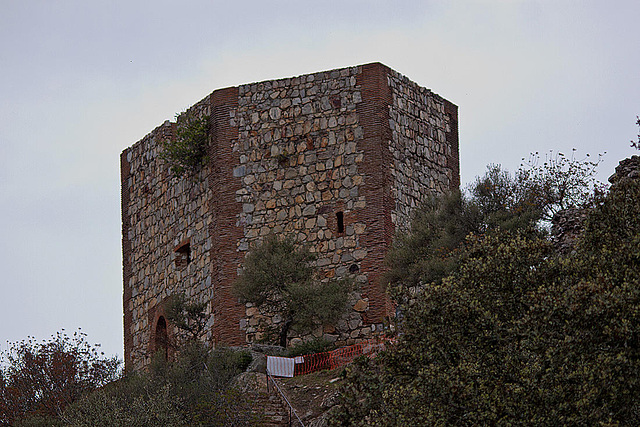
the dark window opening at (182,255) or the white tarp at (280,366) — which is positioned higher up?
the dark window opening at (182,255)

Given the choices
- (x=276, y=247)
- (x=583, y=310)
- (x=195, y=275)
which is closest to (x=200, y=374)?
(x=276, y=247)

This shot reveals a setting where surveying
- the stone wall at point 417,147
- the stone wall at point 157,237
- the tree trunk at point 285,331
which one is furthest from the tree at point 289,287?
the stone wall at point 417,147

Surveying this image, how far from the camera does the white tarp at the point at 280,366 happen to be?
22.8 metres

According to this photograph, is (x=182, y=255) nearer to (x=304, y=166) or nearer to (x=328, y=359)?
(x=304, y=166)

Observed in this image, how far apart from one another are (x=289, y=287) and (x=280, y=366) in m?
2.04

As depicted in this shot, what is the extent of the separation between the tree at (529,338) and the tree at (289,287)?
285 inches

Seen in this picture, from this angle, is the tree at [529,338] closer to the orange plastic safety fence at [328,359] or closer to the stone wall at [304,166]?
the orange plastic safety fence at [328,359]

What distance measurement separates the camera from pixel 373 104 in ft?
86.6

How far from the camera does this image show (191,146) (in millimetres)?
27828

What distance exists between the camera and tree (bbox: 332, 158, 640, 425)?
43.0ft

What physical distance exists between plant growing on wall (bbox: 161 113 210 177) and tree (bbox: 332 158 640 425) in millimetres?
12245

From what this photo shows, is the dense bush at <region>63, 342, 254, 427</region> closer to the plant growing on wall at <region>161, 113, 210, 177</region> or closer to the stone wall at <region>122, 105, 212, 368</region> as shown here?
the stone wall at <region>122, 105, 212, 368</region>

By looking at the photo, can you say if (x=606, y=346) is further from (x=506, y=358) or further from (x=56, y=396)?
(x=56, y=396)

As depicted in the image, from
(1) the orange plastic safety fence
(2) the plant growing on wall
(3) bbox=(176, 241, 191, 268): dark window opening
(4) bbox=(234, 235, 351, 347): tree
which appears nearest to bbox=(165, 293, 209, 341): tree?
(3) bbox=(176, 241, 191, 268): dark window opening
